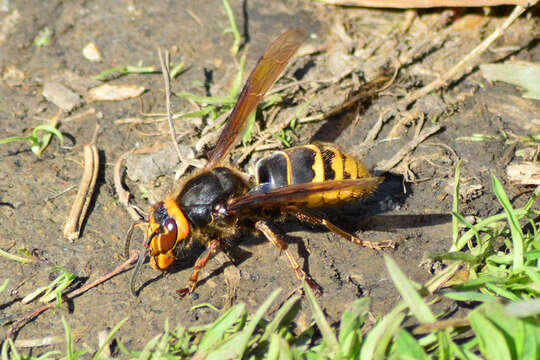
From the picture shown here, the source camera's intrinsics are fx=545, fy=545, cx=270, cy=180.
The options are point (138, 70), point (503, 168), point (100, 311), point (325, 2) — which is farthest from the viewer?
point (325, 2)

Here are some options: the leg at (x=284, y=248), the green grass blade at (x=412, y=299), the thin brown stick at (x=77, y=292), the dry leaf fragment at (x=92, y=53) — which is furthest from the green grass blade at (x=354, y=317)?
the dry leaf fragment at (x=92, y=53)

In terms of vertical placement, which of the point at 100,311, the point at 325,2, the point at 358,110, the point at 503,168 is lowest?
the point at 100,311

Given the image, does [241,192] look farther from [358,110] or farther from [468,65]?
[468,65]

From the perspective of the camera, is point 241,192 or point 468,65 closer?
point 241,192

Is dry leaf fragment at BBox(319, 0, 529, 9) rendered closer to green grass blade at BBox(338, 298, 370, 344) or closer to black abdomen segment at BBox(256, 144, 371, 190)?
black abdomen segment at BBox(256, 144, 371, 190)

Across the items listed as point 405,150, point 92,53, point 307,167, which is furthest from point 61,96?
point 405,150

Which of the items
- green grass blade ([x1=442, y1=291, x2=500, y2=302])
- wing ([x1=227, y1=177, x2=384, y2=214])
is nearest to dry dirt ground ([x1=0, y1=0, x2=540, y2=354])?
green grass blade ([x1=442, y1=291, x2=500, y2=302])

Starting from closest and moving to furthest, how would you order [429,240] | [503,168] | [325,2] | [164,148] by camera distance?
[429,240], [503,168], [164,148], [325,2]

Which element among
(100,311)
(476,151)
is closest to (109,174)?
(100,311)
